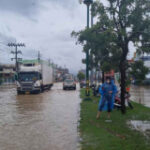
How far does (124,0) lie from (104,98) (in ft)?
13.7

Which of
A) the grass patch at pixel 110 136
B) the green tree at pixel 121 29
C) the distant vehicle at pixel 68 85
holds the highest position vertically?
the green tree at pixel 121 29

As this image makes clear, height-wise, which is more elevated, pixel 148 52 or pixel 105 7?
pixel 105 7

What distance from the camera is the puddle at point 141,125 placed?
26.0ft

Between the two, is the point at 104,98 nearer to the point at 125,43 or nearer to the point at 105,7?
the point at 125,43

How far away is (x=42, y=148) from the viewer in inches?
254

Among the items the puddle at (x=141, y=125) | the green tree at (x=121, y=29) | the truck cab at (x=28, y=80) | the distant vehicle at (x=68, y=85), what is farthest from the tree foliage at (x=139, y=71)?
the distant vehicle at (x=68, y=85)

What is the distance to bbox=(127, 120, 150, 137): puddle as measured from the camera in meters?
7.93

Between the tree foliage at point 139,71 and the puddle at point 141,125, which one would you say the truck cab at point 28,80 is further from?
the puddle at point 141,125

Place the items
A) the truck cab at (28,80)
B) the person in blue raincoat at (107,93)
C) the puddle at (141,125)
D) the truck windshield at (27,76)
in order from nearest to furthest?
the puddle at (141,125), the person in blue raincoat at (107,93), the truck cab at (28,80), the truck windshield at (27,76)

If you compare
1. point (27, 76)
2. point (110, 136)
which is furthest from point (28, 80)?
point (110, 136)

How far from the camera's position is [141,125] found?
8.92m

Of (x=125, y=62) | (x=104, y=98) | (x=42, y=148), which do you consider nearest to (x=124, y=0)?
(x=125, y=62)

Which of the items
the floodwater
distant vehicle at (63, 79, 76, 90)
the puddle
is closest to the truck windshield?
distant vehicle at (63, 79, 76, 90)

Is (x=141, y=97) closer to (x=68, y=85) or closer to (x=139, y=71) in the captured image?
(x=139, y=71)
